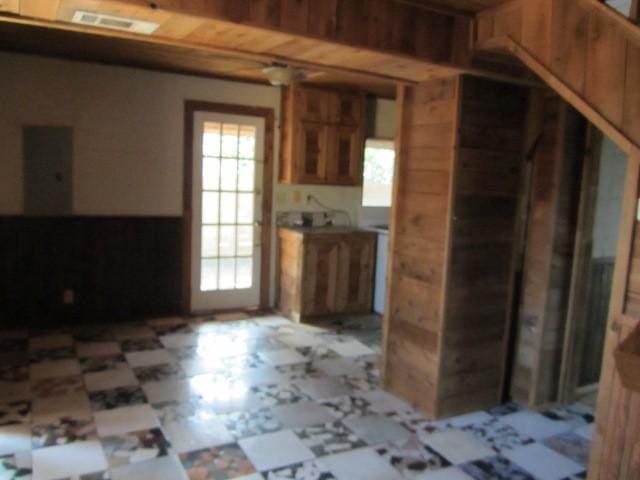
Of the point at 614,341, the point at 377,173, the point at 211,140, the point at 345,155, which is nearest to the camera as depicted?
the point at 614,341

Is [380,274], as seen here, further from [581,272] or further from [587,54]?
[587,54]

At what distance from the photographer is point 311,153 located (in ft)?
16.7

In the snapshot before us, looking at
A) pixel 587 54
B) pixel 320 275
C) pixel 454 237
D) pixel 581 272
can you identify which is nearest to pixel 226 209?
pixel 320 275

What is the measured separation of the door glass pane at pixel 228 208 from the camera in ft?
16.6

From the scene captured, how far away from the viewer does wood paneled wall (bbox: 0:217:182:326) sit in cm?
432

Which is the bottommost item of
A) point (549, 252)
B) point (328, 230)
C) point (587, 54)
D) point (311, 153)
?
point (328, 230)

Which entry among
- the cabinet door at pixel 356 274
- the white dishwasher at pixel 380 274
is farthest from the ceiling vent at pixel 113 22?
the white dishwasher at pixel 380 274

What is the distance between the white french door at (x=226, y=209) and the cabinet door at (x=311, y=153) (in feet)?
1.30

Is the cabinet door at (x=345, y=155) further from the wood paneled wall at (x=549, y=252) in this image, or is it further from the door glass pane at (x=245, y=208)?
the wood paneled wall at (x=549, y=252)

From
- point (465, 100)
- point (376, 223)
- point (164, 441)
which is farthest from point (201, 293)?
point (465, 100)

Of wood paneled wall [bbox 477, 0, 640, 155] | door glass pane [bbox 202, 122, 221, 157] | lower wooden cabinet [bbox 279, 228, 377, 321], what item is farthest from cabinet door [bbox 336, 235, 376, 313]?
wood paneled wall [bbox 477, 0, 640, 155]

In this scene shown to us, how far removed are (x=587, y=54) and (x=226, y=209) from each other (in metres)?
3.52

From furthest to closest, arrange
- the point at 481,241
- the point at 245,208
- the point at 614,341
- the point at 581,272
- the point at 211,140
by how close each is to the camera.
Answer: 1. the point at 245,208
2. the point at 211,140
3. the point at 581,272
4. the point at 481,241
5. the point at 614,341

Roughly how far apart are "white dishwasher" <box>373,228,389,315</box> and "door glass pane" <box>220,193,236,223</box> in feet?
4.61
